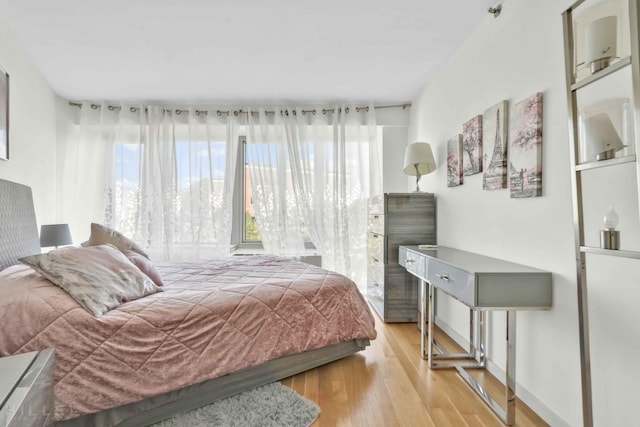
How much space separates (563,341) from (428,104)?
2602 millimetres

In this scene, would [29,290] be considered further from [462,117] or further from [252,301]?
[462,117]

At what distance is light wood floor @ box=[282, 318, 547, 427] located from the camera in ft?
5.69

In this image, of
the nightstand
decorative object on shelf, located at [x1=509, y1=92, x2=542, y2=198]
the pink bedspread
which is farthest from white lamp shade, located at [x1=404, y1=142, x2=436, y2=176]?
the nightstand

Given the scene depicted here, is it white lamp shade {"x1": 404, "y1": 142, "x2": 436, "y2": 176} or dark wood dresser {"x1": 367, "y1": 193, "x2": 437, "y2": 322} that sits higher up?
white lamp shade {"x1": 404, "y1": 142, "x2": 436, "y2": 176}

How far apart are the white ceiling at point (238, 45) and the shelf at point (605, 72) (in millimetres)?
1426

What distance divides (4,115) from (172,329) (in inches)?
96.1

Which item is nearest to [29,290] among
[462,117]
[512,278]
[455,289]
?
[455,289]

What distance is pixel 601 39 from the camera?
3.80ft

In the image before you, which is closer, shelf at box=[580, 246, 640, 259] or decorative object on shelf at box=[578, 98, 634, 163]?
shelf at box=[580, 246, 640, 259]

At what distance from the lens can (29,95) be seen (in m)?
3.13

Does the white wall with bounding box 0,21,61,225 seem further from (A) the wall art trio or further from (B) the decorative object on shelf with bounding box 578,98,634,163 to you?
(B) the decorative object on shelf with bounding box 578,98,634,163

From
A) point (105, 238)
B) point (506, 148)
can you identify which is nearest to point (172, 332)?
point (105, 238)

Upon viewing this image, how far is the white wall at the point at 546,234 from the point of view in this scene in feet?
4.36

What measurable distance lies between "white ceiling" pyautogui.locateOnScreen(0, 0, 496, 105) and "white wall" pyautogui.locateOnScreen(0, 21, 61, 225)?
0.43ft
